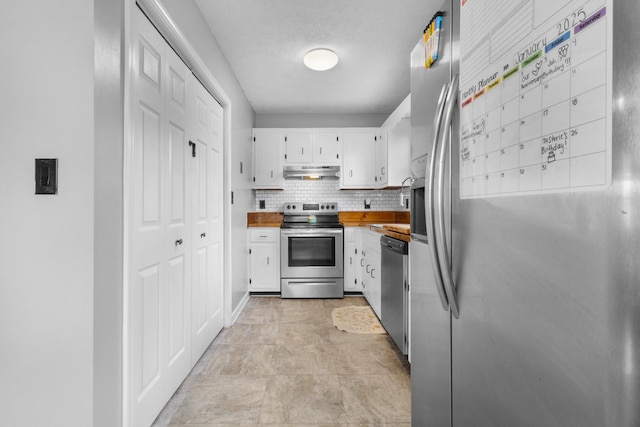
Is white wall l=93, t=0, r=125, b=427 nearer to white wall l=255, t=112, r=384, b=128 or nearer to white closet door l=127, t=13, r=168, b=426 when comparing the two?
white closet door l=127, t=13, r=168, b=426

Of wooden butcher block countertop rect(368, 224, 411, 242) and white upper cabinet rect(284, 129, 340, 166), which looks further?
white upper cabinet rect(284, 129, 340, 166)

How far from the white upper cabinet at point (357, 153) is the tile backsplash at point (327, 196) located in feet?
1.00

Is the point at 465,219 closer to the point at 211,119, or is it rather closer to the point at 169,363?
the point at 169,363

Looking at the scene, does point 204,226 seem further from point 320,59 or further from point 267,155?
point 267,155

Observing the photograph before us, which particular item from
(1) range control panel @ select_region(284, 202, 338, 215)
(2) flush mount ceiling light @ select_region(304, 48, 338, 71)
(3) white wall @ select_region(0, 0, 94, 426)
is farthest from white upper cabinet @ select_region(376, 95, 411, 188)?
(3) white wall @ select_region(0, 0, 94, 426)

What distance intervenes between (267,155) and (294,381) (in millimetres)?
2951

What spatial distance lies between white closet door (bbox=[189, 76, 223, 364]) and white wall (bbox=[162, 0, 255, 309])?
29cm

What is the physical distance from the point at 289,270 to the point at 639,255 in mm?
3690

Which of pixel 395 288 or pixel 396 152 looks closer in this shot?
pixel 395 288

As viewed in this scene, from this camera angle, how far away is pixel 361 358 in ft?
7.64

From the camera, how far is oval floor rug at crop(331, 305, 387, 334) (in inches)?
113

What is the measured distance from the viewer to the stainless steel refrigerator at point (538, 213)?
446mm

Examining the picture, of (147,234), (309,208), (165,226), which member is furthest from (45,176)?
(309,208)

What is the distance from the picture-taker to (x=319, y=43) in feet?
8.69
